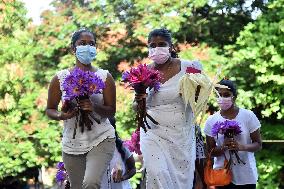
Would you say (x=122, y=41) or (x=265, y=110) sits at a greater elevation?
(x=122, y=41)

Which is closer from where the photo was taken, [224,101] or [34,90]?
[224,101]

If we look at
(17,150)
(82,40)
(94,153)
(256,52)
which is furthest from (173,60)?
(17,150)

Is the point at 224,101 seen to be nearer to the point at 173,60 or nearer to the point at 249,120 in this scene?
the point at 249,120

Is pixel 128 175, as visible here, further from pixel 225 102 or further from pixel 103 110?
pixel 103 110

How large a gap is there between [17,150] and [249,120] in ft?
44.8

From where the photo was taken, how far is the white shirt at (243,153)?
7238 mm

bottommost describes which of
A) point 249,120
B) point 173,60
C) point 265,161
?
point 265,161

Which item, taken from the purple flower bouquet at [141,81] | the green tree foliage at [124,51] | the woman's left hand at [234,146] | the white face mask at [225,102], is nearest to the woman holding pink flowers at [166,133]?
the purple flower bouquet at [141,81]

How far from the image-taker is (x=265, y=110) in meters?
19.7

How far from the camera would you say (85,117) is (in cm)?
549

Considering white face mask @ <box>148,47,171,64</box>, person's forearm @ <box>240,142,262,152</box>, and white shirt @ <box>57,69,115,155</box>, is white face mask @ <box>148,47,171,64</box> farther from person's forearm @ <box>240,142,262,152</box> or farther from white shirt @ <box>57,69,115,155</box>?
person's forearm @ <box>240,142,262,152</box>

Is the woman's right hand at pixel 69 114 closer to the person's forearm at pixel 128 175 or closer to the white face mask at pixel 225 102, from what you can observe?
the person's forearm at pixel 128 175

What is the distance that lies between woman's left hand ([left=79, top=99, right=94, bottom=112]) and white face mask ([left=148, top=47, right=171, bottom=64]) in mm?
1115

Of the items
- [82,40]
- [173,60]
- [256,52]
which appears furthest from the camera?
[256,52]
